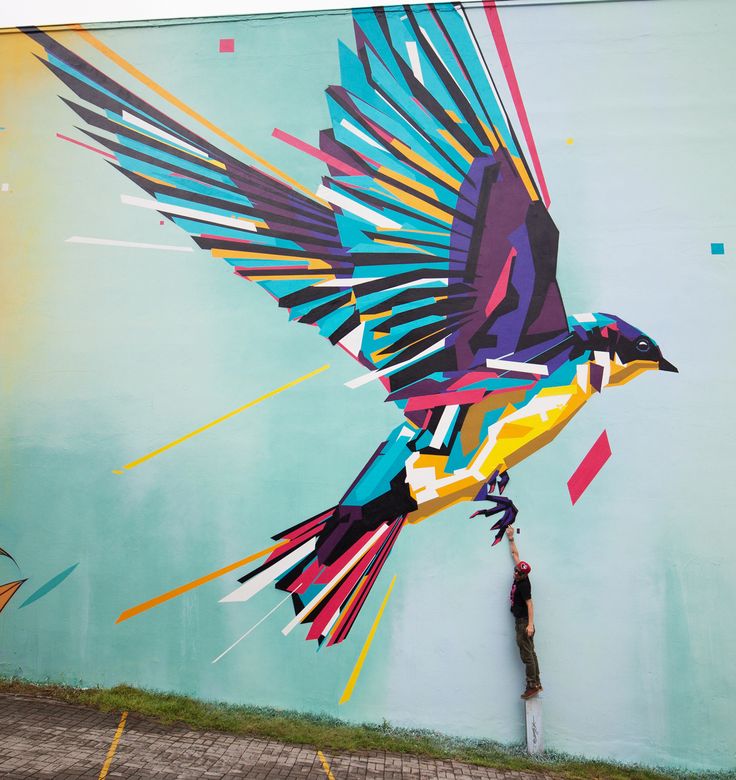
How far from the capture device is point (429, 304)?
20.3ft

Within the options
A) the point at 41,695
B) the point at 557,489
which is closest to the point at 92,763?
the point at 41,695

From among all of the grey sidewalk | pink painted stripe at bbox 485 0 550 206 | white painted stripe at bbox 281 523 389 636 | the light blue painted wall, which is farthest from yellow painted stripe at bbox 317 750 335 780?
pink painted stripe at bbox 485 0 550 206

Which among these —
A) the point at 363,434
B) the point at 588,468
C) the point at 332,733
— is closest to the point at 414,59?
the point at 363,434

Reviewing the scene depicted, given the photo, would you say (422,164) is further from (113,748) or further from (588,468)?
(113,748)

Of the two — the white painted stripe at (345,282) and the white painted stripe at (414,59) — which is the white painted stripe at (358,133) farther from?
the white painted stripe at (345,282)

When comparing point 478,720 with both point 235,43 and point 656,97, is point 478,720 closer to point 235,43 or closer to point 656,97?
point 656,97

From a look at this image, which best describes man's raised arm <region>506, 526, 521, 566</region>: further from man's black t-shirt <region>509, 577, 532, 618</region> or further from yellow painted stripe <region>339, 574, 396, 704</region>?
yellow painted stripe <region>339, 574, 396, 704</region>

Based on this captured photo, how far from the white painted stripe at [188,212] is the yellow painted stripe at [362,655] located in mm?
3618

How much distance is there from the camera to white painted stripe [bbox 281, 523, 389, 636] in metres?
5.96

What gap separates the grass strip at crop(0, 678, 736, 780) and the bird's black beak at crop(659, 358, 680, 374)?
11.3 ft

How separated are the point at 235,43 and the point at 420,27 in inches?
70.9

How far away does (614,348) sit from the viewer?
601cm

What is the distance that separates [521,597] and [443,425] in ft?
5.39

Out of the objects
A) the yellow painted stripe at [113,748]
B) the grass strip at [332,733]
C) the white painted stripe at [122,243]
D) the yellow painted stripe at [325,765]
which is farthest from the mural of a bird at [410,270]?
the yellow painted stripe at [113,748]
